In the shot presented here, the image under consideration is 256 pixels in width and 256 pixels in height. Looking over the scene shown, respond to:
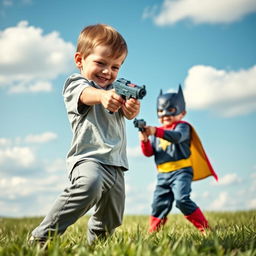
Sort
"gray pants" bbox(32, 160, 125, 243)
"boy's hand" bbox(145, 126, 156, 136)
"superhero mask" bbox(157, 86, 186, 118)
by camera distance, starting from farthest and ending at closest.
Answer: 1. "superhero mask" bbox(157, 86, 186, 118)
2. "boy's hand" bbox(145, 126, 156, 136)
3. "gray pants" bbox(32, 160, 125, 243)

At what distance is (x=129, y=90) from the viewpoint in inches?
110

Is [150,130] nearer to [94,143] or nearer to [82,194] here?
[94,143]

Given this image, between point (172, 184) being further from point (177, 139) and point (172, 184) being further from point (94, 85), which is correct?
point (94, 85)

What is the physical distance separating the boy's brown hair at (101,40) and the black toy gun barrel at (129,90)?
53 cm

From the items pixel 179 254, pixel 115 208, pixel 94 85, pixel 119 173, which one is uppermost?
pixel 94 85

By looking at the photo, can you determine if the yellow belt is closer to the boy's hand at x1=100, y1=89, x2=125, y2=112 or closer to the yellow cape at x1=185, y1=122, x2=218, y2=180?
the yellow cape at x1=185, y1=122, x2=218, y2=180

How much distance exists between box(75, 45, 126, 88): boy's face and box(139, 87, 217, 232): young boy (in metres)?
1.79

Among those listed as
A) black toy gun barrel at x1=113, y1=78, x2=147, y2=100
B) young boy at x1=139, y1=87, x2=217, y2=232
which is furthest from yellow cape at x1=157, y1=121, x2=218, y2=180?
black toy gun barrel at x1=113, y1=78, x2=147, y2=100

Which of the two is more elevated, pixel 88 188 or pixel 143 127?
pixel 143 127

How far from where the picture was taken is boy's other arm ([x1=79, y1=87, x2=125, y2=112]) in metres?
2.78

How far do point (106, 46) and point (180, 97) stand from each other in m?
2.81

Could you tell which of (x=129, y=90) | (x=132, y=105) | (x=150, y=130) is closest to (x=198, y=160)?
(x=150, y=130)

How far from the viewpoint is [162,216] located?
221 inches

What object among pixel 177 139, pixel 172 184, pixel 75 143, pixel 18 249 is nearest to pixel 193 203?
pixel 172 184
